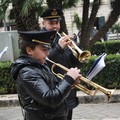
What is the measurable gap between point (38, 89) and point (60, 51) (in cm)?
124

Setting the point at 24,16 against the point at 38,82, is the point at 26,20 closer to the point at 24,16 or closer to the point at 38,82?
the point at 24,16

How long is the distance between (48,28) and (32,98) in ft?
4.77

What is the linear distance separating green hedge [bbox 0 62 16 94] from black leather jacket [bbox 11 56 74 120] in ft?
16.7

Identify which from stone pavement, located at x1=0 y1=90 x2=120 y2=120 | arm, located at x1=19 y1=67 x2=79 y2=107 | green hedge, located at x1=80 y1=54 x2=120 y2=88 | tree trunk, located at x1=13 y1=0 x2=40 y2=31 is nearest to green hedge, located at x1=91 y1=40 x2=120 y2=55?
tree trunk, located at x1=13 y1=0 x2=40 y2=31

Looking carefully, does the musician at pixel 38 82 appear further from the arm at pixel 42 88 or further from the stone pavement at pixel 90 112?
the stone pavement at pixel 90 112

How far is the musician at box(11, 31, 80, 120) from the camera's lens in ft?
8.89

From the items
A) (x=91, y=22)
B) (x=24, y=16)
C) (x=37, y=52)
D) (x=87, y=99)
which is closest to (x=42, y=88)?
(x=37, y=52)

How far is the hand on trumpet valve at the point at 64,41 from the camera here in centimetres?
376

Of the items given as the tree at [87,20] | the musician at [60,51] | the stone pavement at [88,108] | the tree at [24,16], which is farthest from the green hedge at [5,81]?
the musician at [60,51]

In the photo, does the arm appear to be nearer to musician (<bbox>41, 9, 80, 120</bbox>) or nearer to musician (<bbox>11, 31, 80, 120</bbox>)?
musician (<bbox>11, 31, 80, 120</bbox>)

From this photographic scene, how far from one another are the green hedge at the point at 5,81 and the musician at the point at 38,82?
16.7ft

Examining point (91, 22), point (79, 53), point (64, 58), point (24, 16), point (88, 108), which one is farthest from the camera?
point (91, 22)

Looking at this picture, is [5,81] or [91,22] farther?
[91,22]

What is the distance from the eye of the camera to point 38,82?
8.95 feet
